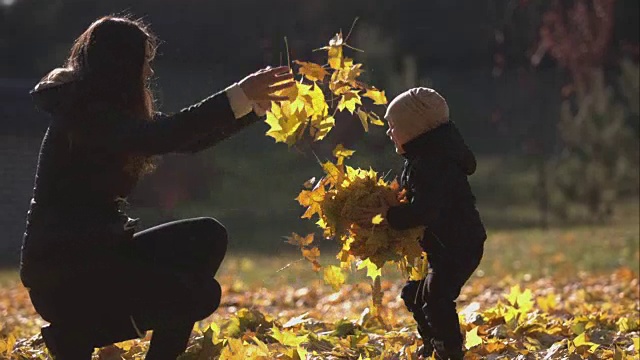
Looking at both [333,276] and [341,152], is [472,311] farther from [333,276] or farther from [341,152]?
[341,152]

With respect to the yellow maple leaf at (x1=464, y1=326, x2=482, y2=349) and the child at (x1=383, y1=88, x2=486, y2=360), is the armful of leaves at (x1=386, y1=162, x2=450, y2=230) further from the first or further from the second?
the yellow maple leaf at (x1=464, y1=326, x2=482, y2=349)

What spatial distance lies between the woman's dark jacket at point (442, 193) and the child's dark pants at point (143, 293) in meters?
0.68

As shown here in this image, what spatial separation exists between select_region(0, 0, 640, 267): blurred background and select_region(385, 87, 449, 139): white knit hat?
247 inches

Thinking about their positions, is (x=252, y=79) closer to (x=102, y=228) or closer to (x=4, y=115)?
(x=102, y=228)

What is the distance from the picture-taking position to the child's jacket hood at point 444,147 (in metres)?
3.88

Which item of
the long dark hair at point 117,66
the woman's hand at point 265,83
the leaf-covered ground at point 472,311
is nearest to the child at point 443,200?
the leaf-covered ground at point 472,311

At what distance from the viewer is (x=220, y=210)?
1625 cm

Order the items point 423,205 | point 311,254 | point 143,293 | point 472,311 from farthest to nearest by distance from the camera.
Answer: point 472,311
point 311,254
point 423,205
point 143,293

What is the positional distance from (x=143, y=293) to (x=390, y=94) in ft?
37.7

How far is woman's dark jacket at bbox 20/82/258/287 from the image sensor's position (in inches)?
137

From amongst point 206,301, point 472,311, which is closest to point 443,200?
point 206,301

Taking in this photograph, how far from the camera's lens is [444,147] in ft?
12.8

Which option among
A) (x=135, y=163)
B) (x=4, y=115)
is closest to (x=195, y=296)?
(x=135, y=163)

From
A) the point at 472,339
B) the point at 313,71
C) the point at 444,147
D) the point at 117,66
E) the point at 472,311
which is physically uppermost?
the point at 117,66
